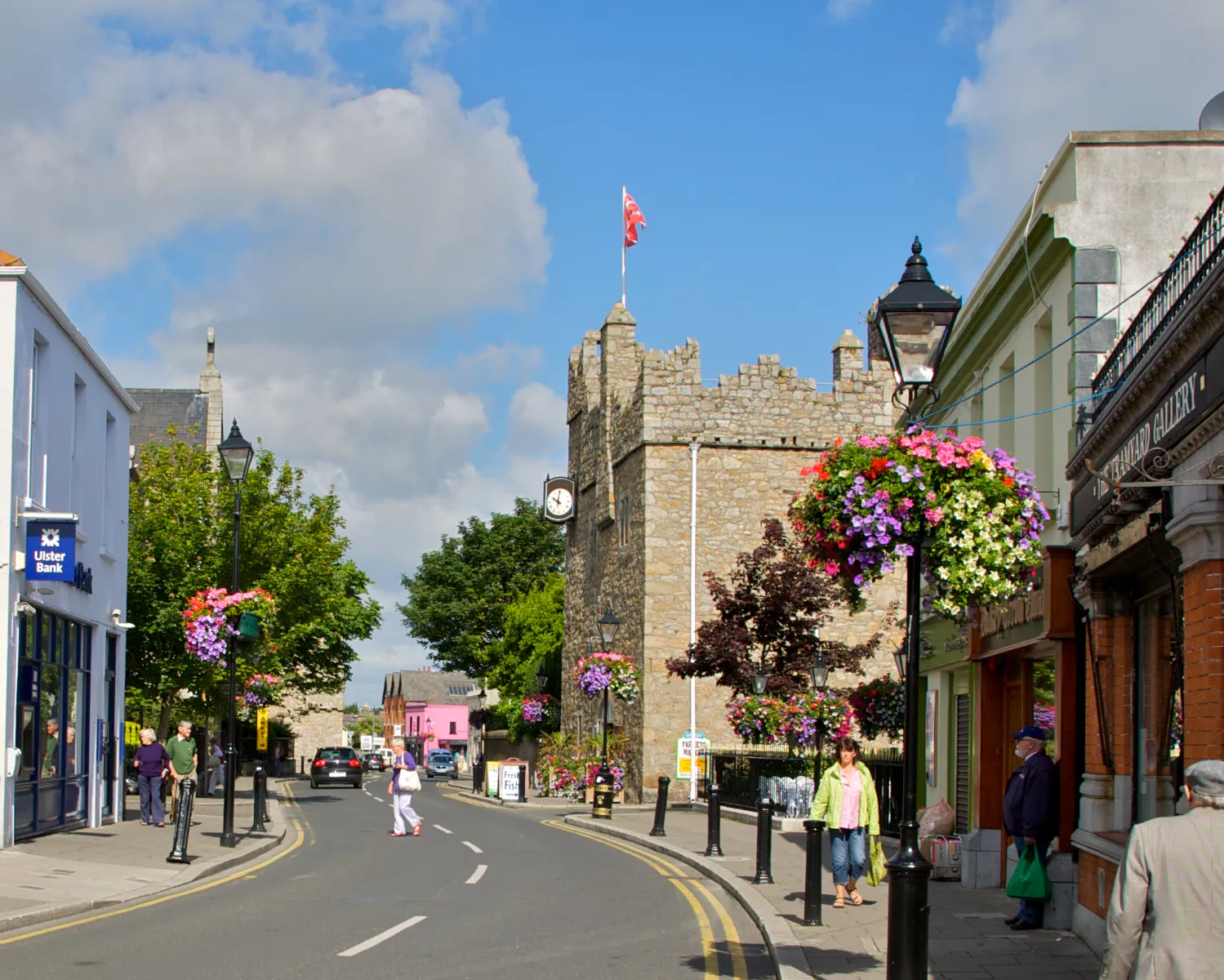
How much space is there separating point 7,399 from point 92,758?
7.28 metres

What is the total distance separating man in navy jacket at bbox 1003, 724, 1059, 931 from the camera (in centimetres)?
1251

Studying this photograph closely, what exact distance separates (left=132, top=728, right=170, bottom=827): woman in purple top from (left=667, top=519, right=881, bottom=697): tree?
11229 mm

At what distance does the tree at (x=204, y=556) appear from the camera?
117 ft

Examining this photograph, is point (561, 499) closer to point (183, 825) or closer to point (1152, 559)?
point (183, 825)

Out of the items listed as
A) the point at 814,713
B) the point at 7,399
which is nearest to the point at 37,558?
the point at 7,399

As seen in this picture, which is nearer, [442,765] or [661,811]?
[661,811]

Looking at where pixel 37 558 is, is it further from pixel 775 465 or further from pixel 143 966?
Result: pixel 775 465

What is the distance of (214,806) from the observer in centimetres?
3225

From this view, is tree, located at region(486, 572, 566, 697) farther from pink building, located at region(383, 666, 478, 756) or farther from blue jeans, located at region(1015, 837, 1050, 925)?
pink building, located at region(383, 666, 478, 756)

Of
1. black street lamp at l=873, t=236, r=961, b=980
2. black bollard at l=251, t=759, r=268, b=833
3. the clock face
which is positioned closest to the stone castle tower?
the clock face

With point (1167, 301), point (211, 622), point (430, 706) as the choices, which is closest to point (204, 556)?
point (211, 622)

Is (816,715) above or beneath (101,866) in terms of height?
above

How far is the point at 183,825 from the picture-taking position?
57.5 feet

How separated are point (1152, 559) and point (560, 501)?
35760mm
